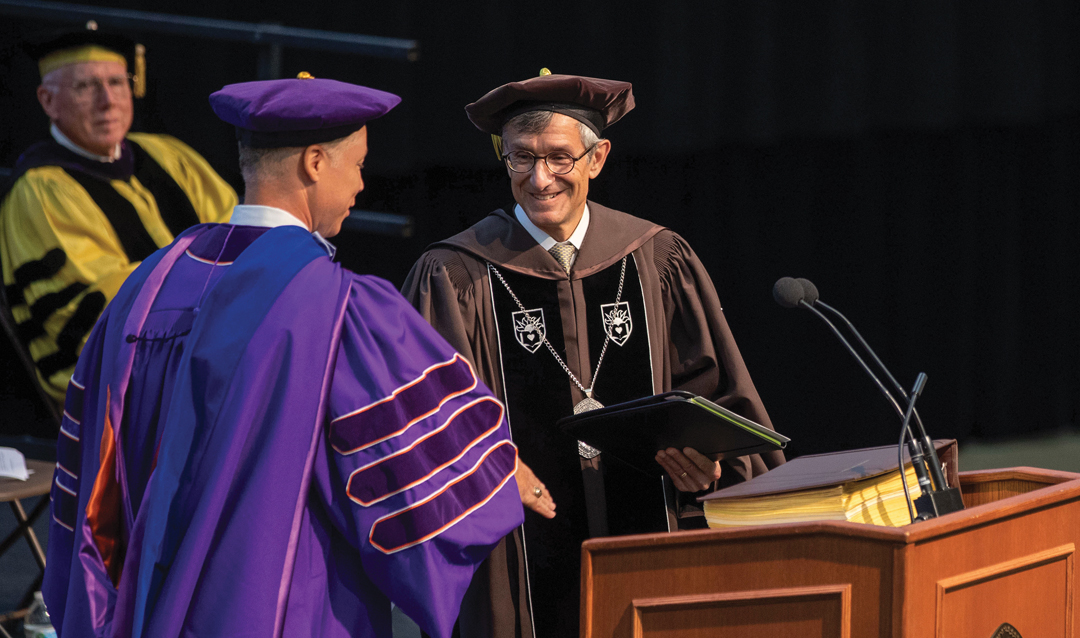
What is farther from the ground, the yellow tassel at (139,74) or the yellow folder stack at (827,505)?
the yellow tassel at (139,74)

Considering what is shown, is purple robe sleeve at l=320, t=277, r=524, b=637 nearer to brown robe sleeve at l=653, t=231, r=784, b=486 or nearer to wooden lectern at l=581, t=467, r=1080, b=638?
wooden lectern at l=581, t=467, r=1080, b=638

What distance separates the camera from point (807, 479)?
1682 mm

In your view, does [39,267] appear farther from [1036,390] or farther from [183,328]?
[1036,390]

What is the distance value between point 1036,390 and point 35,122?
5337 mm

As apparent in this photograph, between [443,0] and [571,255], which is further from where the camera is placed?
[443,0]

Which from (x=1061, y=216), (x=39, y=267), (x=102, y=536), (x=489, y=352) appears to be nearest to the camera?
(x=102, y=536)

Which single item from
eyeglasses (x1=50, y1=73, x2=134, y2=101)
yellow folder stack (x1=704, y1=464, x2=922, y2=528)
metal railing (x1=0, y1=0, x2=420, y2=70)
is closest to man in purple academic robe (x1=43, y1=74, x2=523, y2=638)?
yellow folder stack (x1=704, y1=464, x2=922, y2=528)

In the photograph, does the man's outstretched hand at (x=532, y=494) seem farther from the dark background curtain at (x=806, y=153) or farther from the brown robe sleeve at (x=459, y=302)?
the dark background curtain at (x=806, y=153)

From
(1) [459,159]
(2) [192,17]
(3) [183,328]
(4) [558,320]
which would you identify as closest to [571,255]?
(4) [558,320]

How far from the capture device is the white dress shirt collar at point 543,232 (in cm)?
241

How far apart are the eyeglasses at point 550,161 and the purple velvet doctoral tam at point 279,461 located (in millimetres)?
780

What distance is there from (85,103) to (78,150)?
21 cm

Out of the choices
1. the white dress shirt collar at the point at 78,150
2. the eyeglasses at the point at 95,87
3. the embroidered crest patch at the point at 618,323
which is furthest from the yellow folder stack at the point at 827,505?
the eyeglasses at the point at 95,87

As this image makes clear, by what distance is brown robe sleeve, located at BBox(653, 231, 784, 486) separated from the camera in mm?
2307
